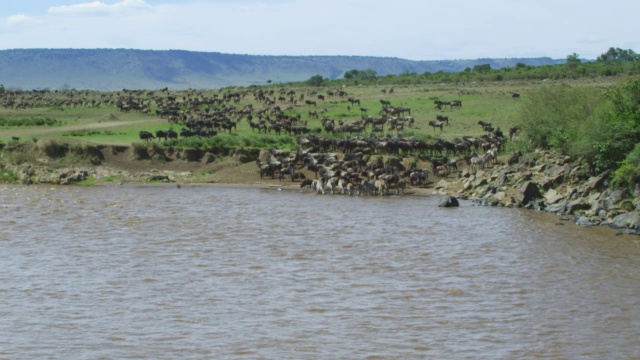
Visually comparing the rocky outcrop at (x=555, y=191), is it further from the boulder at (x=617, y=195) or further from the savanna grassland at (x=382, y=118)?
the savanna grassland at (x=382, y=118)

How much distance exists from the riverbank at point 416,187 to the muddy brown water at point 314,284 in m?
1.27

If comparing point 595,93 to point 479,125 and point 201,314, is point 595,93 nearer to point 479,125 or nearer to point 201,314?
point 479,125

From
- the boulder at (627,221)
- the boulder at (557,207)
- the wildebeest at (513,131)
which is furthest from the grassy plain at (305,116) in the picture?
the boulder at (627,221)

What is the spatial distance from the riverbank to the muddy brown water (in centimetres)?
127

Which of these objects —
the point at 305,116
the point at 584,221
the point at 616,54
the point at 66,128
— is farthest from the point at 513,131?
the point at 616,54

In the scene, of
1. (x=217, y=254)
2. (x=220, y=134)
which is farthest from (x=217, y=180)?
(x=217, y=254)

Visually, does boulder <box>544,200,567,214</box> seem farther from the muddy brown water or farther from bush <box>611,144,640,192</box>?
bush <box>611,144,640,192</box>

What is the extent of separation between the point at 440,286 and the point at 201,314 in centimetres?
513

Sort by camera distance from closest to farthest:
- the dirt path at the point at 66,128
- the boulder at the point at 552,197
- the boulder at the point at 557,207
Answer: the boulder at the point at 557,207 < the boulder at the point at 552,197 < the dirt path at the point at 66,128

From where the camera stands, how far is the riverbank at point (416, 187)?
26.2 metres

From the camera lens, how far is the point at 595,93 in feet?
112

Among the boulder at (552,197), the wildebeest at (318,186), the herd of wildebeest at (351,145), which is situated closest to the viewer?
the boulder at (552,197)

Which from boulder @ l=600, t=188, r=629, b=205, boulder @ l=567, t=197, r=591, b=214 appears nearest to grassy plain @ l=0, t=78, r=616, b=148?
boulder @ l=567, t=197, r=591, b=214

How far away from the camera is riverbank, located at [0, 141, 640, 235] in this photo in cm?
2623
